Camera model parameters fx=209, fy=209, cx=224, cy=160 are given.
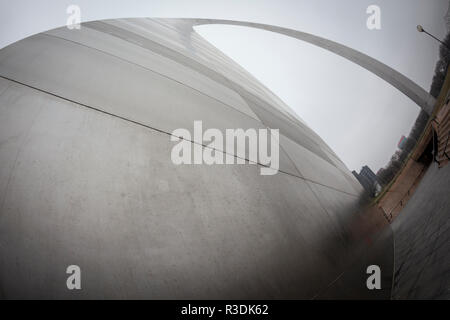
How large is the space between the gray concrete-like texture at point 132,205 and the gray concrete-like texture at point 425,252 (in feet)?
0.96

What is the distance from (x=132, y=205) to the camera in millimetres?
Answer: 1643

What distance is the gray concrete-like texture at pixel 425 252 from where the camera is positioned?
2.36m

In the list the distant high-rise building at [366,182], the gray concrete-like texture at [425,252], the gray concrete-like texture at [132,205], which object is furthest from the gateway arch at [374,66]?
the gray concrete-like texture at [132,205]

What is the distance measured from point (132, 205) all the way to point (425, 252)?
13.7 ft

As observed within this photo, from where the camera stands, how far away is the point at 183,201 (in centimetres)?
184

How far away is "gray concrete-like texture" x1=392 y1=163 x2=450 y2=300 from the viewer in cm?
236

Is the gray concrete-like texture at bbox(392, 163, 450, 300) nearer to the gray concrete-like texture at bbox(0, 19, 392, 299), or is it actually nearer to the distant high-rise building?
the gray concrete-like texture at bbox(0, 19, 392, 299)

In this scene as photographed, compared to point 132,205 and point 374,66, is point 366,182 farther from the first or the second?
point 132,205

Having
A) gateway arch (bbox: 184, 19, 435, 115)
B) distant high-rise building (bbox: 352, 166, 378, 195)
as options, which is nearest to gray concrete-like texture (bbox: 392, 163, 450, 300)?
distant high-rise building (bbox: 352, 166, 378, 195)

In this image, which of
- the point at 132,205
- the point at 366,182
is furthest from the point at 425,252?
the point at 132,205

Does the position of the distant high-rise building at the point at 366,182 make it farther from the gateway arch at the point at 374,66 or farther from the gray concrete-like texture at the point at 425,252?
the gateway arch at the point at 374,66

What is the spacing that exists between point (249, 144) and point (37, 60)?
2.82 meters
